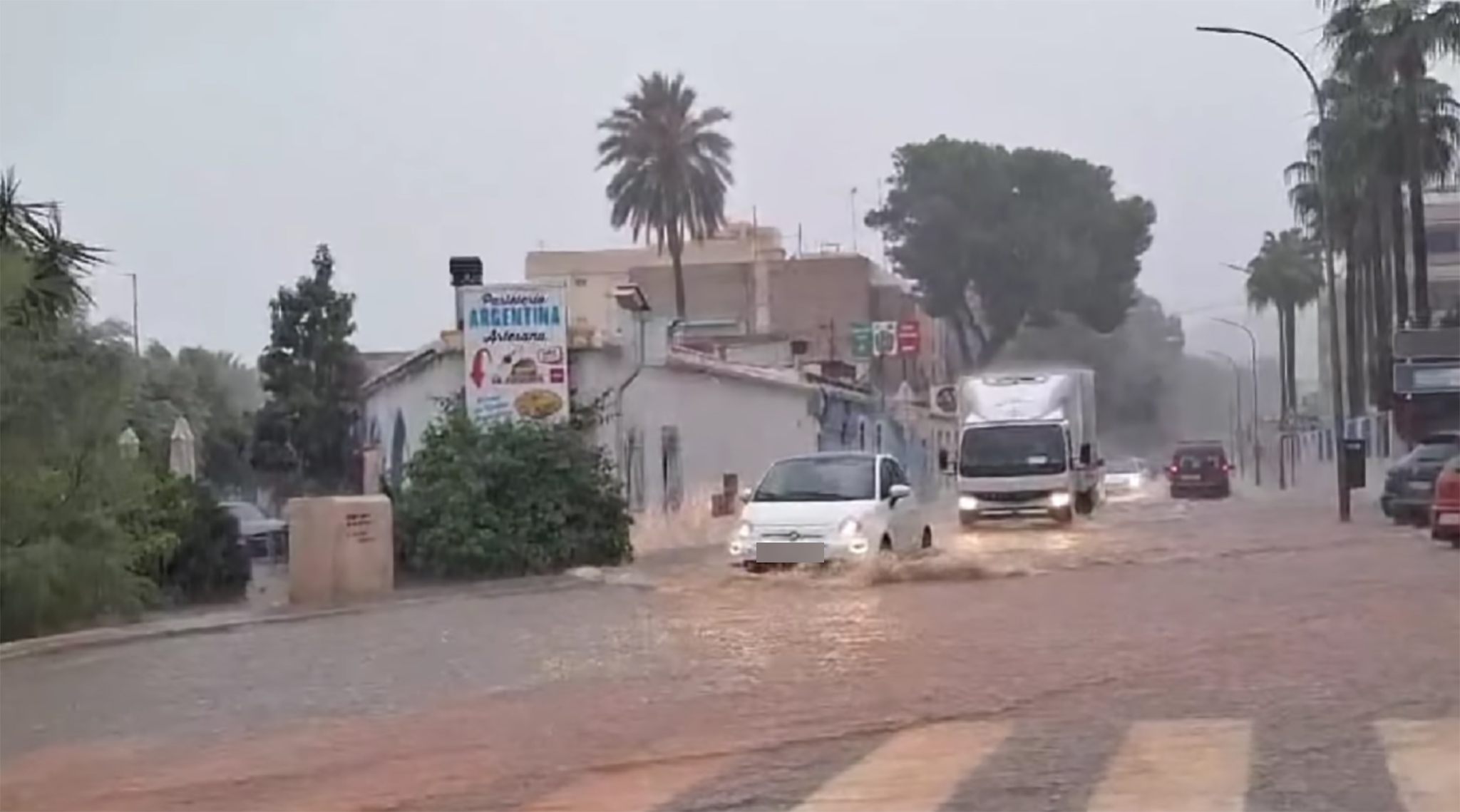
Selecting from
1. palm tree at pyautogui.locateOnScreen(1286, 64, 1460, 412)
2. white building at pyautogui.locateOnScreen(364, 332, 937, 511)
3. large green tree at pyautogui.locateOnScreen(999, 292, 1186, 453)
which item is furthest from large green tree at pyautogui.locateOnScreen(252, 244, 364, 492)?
large green tree at pyautogui.locateOnScreen(999, 292, 1186, 453)

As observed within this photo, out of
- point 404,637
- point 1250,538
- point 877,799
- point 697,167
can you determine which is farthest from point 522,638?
point 697,167

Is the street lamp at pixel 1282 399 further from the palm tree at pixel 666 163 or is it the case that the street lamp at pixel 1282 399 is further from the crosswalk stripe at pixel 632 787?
the crosswalk stripe at pixel 632 787

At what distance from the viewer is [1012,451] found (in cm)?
4209

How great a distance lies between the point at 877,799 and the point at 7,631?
1336cm

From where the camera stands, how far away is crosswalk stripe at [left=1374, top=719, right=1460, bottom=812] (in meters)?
9.70

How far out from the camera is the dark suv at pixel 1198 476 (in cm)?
6681

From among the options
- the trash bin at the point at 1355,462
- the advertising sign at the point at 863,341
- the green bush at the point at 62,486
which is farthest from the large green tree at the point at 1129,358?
the green bush at the point at 62,486

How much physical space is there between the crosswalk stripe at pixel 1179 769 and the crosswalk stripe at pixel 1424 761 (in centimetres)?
73

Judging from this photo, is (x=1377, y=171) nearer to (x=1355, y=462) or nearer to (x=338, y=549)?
(x=1355, y=462)

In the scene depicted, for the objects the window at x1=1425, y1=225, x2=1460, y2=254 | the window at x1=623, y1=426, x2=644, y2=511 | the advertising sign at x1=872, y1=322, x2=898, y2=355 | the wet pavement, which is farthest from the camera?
the window at x1=1425, y1=225, x2=1460, y2=254

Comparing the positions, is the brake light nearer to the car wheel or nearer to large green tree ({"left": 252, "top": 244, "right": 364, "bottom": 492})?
the car wheel

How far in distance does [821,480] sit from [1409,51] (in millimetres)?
31648

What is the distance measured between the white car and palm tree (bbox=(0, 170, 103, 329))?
333 inches

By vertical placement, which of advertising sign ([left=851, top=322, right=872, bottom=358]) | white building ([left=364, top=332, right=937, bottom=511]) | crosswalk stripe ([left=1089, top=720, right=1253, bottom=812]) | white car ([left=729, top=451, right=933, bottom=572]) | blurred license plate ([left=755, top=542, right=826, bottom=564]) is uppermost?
advertising sign ([left=851, top=322, right=872, bottom=358])
